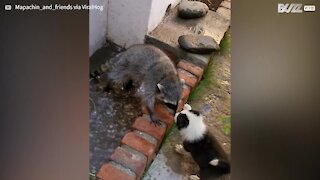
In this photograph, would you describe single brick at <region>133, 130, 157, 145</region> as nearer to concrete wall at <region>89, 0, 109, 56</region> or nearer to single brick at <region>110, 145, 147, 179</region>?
single brick at <region>110, 145, 147, 179</region>

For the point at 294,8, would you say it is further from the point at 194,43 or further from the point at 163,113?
the point at 163,113

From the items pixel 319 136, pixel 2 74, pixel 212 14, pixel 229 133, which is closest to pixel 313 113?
pixel 319 136

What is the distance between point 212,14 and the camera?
120 cm

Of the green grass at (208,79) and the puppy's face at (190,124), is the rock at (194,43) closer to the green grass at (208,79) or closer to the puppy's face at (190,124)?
the green grass at (208,79)

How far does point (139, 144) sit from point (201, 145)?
0.14 meters

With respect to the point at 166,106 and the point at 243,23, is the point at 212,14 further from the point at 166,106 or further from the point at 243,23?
the point at 166,106

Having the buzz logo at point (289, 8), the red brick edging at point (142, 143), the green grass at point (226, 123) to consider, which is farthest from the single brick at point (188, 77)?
the buzz logo at point (289, 8)

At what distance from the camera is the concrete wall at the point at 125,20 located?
116 cm

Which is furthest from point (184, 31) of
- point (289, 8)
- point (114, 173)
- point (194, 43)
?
point (114, 173)

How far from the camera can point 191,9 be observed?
122cm

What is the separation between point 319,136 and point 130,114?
16.7 inches

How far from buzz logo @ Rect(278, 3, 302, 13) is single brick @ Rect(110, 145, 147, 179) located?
45 cm

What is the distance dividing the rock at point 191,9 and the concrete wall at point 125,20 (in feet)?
0.06

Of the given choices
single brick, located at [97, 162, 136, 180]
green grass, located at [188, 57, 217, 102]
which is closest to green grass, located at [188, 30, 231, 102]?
green grass, located at [188, 57, 217, 102]
